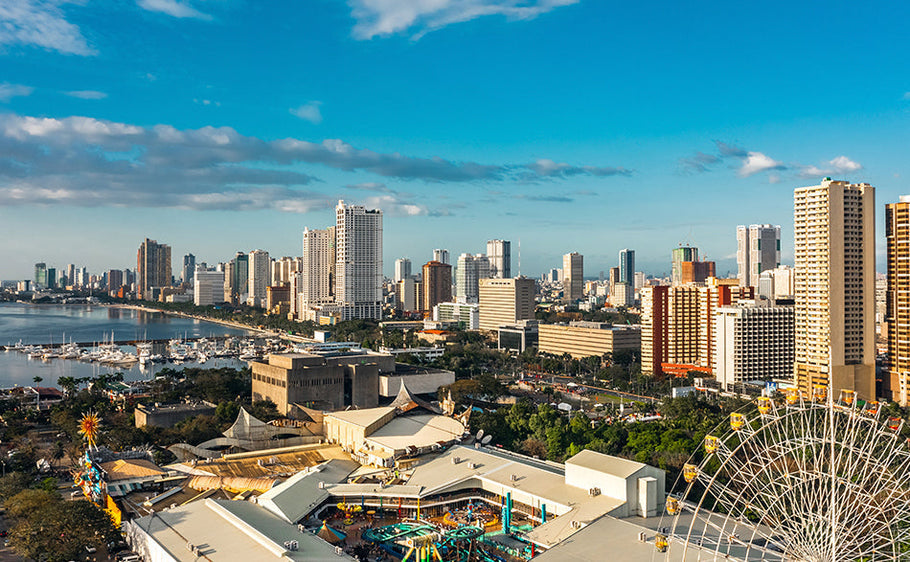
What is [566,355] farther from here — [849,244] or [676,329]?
[849,244]

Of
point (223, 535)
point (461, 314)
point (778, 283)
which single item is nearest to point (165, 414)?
point (223, 535)

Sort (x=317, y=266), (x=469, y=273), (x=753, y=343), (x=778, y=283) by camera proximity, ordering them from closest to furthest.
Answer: (x=753, y=343)
(x=778, y=283)
(x=317, y=266)
(x=469, y=273)

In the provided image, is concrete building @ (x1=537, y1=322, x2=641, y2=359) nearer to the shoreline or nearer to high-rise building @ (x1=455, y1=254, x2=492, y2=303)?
the shoreline

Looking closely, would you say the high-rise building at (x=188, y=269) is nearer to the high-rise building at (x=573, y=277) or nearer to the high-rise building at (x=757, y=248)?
the high-rise building at (x=573, y=277)

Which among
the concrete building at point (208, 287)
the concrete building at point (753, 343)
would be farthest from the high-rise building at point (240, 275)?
the concrete building at point (753, 343)

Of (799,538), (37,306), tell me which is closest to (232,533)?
(799,538)

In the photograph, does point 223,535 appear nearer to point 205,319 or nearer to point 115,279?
point 205,319
